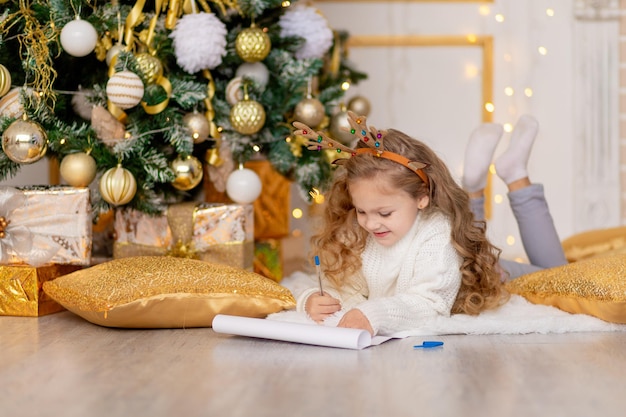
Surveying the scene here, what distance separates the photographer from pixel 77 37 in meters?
1.95

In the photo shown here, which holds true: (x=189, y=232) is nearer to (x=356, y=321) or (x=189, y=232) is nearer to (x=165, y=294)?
(x=165, y=294)

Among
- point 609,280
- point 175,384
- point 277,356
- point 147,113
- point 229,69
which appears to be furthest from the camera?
point 229,69

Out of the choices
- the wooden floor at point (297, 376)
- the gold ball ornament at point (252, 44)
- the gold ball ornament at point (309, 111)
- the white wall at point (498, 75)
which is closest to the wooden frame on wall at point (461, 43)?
the white wall at point (498, 75)

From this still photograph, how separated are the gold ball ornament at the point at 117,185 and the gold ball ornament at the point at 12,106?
24cm

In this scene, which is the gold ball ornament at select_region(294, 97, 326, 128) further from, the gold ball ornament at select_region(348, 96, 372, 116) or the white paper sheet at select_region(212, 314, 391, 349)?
the white paper sheet at select_region(212, 314, 391, 349)

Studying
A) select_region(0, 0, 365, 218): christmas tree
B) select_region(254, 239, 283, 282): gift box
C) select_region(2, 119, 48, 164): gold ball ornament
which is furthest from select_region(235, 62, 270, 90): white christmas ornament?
select_region(2, 119, 48, 164): gold ball ornament

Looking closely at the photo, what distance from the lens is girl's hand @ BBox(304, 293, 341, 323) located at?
1.70 metres

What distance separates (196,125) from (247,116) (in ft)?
0.42

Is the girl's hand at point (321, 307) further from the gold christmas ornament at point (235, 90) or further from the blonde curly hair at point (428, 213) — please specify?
the gold christmas ornament at point (235, 90)

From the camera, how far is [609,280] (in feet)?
5.64

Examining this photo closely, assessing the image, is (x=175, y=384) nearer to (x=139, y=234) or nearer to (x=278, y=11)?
(x=139, y=234)

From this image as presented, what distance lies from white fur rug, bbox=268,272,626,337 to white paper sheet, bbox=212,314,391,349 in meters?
0.13

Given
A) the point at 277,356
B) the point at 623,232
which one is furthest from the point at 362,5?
the point at 277,356

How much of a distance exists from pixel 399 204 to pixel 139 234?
0.74m
